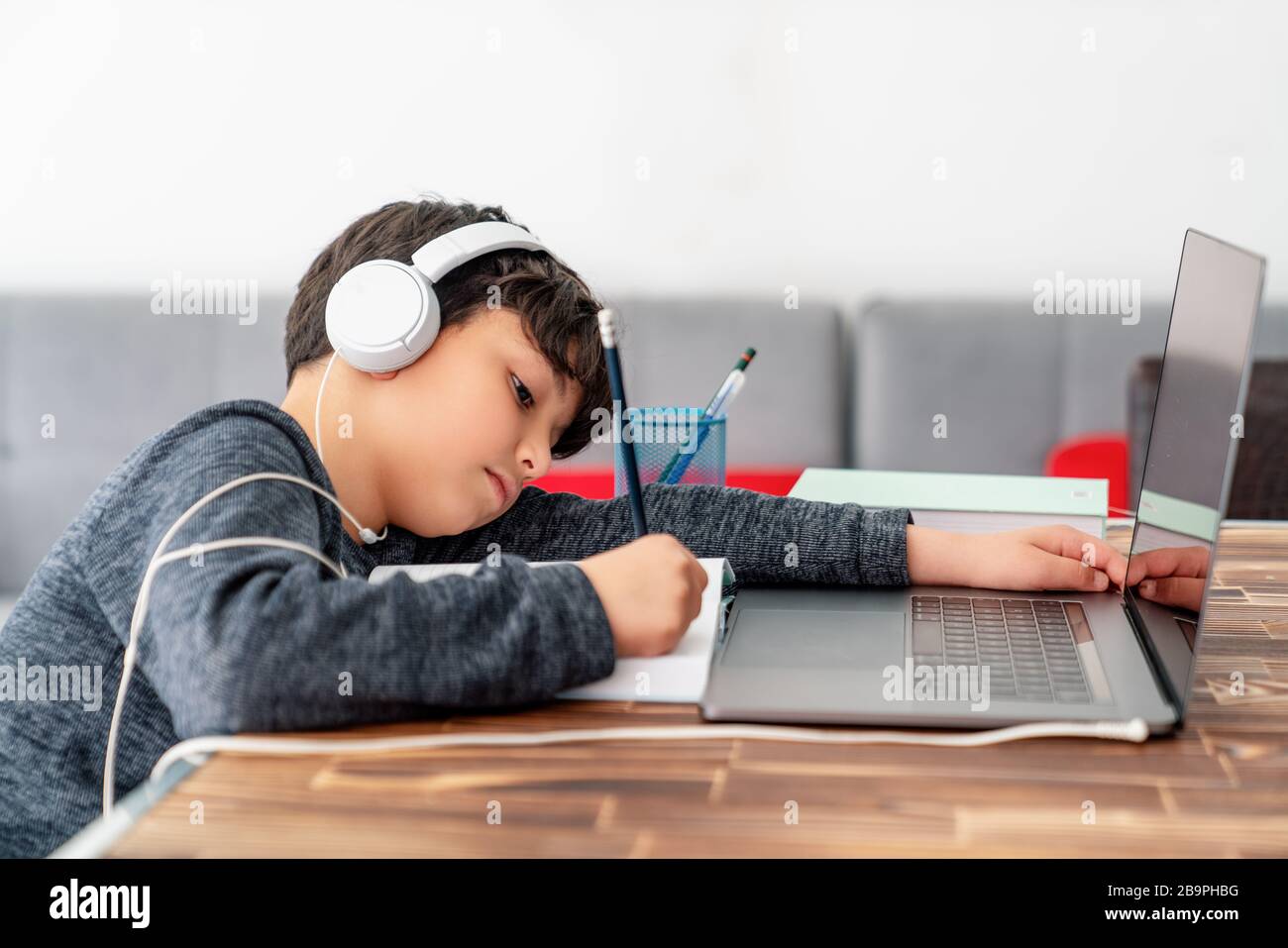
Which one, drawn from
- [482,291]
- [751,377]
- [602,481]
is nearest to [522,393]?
[482,291]

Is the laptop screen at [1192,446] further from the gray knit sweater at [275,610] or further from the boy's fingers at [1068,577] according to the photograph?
the gray knit sweater at [275,610]

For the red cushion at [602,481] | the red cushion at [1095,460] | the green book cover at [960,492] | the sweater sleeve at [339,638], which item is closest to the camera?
the sweater sleeve at [339,638]

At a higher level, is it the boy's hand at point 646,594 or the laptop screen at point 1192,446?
the laptop screen at point 1192,446

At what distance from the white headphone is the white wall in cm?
142

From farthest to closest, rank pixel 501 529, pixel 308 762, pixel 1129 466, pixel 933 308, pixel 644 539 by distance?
pixel 933 308 → pixel 1129 466 → pixel 501 529 → pixel 644 539 → pixel 308 762

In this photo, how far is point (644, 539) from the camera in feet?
2.30

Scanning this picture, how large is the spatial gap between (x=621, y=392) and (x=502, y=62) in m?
1.72

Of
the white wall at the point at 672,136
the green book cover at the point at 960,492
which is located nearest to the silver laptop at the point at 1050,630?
the green book cover at the point at 960,492

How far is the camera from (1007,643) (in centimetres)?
74

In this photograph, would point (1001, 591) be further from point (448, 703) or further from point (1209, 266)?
point (448, 703)

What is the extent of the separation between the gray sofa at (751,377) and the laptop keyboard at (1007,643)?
51.7 inches

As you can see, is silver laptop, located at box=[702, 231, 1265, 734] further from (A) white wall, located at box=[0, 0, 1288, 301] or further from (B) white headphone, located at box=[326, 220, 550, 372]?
(A) white wall, located at box=[0, 0, 1288, 301]

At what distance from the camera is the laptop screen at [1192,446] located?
23.9 inches
